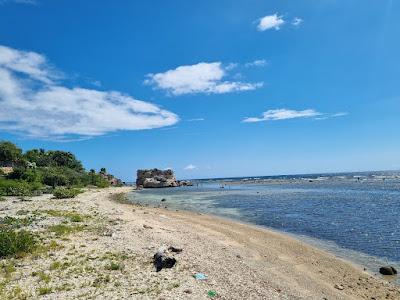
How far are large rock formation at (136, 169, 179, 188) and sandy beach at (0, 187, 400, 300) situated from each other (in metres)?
143

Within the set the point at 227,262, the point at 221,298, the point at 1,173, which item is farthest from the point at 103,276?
the point at 1,173

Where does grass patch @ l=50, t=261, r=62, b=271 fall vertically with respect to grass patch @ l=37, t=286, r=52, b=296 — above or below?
above

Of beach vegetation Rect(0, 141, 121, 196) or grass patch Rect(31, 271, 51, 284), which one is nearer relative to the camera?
grass patch Rect(31, 271, 51, 284)

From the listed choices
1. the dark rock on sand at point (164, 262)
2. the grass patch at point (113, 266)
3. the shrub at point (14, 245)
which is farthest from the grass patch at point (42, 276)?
the dark rock on sand at point (164, 262)

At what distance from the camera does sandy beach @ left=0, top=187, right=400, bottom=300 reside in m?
15.5

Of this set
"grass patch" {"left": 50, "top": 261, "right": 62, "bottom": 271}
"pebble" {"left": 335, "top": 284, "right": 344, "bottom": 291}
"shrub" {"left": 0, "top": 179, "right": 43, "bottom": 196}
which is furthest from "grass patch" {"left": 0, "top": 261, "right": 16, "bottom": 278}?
"shrub" {"left": 0, "top": 179, "right": 43, "bottom": 196}

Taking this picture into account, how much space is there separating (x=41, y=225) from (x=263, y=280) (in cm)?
1992

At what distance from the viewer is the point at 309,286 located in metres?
18.0

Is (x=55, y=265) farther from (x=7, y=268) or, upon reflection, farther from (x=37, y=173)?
(x=37, y=173)

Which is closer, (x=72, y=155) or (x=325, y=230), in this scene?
(x=325, y=230)

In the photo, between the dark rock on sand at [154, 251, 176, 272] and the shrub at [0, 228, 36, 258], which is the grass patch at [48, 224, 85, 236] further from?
the dark rock on sand at [154, 251, 176, 272]

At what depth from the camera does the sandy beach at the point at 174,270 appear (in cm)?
1548

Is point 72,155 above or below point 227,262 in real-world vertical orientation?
A: above

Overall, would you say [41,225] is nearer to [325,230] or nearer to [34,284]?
[34,284]
